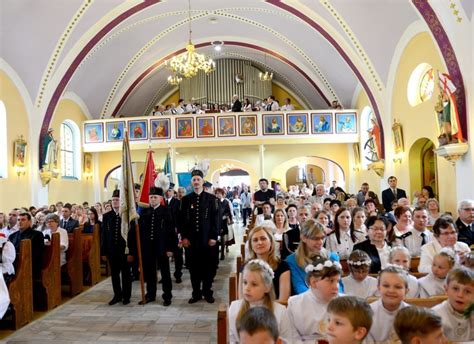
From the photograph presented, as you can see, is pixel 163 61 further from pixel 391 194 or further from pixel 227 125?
pixel 391 194

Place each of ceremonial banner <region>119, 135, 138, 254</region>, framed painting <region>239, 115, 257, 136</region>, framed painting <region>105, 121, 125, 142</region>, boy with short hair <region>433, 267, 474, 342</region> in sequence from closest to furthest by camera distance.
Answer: boy with short hair <region>433, 267, 474, 342</region> < ceremonial banner <region>119, 135, 138, 254</region> < framed painting <region>239, 115, 257, 136</region> < framed painting <region>105, 121, 125, 142</region>

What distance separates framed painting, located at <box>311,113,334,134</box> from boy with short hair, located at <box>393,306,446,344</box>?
47.6 ft

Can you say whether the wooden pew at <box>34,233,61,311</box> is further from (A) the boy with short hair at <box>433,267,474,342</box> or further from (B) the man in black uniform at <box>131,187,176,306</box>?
(A) the boy with short hair at <box>433,267,474,342</box>

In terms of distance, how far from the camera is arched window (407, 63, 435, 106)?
36.2ft

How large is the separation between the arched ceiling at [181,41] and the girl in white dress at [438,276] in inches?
325

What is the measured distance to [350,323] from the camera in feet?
7.43

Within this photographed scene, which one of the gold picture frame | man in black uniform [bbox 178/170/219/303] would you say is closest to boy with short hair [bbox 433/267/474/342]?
man in black uniform [bbox 178/170/219/303]

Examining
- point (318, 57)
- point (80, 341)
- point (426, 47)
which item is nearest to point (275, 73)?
point (318, 57)

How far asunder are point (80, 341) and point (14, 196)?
31.8 ft

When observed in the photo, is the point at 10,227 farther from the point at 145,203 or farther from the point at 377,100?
the point at 377,100

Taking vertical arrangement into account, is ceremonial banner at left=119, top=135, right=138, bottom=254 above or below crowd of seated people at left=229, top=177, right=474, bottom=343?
above

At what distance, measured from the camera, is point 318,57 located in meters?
17.2

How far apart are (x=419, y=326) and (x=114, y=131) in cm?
1613

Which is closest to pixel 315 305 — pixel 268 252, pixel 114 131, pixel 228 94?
pixel 268 252
